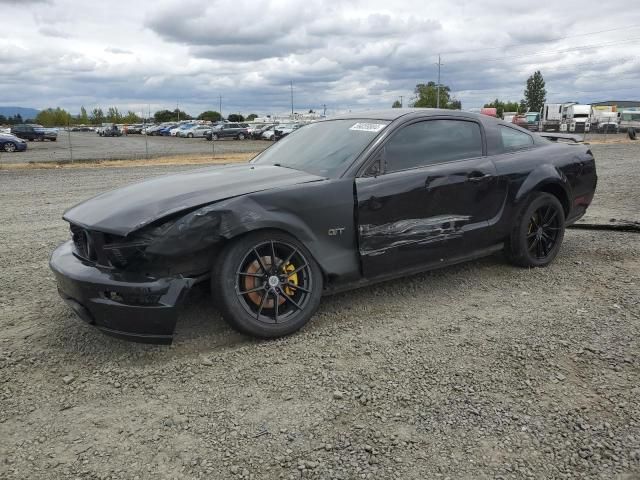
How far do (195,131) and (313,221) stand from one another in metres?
53.4

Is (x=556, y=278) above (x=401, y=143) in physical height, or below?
below

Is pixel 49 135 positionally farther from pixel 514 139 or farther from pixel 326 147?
pixel 514 139

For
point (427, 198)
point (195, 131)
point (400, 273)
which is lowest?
point (400, 273)

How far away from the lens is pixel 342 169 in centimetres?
382

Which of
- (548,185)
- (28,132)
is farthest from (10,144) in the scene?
(548,185)

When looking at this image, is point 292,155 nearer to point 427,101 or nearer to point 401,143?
point 401,143

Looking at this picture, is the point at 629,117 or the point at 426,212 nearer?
the point at 426,212

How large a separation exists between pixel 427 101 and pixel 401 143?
279 ft

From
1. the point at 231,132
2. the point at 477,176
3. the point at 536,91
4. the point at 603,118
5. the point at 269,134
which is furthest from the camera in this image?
the point at 536,91

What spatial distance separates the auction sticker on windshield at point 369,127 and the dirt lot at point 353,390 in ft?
4.29

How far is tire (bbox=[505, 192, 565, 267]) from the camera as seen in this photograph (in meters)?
4.71

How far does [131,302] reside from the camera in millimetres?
3109

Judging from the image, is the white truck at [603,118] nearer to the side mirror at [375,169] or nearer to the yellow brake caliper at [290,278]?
the side mirror at [375,169]

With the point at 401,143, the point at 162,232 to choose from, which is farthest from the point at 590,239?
the point at 162,232
